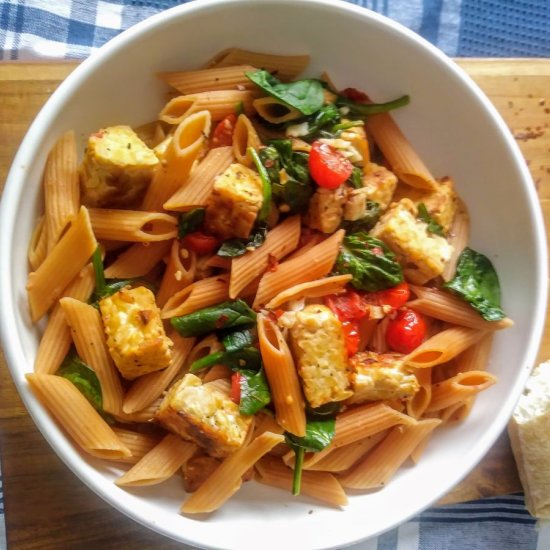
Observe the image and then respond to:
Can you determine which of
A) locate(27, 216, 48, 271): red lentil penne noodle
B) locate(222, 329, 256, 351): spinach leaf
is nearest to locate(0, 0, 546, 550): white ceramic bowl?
locate(27, 216, 48, 271): red lentil penne noodle

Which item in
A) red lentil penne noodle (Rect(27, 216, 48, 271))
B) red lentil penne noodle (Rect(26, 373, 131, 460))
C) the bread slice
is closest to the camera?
red lentil penne noodle (Rect(26, 373, 131, 460))

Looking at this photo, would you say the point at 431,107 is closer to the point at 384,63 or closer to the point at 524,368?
the point at 384,63

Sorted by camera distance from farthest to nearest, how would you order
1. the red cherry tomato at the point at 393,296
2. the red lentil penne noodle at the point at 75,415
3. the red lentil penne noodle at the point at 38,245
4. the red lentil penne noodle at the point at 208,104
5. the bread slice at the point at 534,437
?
1. the bread slice at the point at 534,437
2. the red cherry tomato at the point at 393,296
3. the red lentil penne noodle at the point at 208,104
4. the red lentil penne noodle at the point at 38,245
5. the red lentil penne noodle at the point at 75,415

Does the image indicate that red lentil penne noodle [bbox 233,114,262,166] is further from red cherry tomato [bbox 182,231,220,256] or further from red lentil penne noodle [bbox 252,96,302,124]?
red cherry tomato [bbox 182,231,220,256]

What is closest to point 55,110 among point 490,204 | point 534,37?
point 490,204

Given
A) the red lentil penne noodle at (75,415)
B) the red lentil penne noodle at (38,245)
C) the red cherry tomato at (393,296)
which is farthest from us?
the red cherry tomato at (393,296)

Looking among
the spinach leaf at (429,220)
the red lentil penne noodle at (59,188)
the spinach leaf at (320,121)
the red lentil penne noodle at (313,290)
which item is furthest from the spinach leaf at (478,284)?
the red lentil penne noodle at (59,188)

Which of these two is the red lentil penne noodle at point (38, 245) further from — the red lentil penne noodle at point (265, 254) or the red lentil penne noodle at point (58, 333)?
the red lentil penne noodle at point (265, 254)
